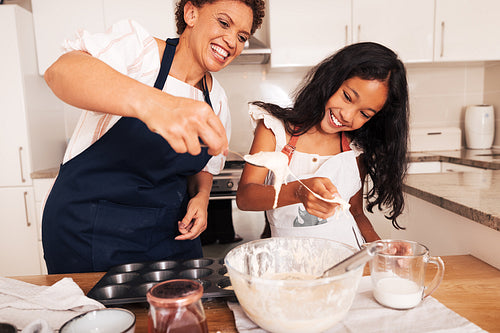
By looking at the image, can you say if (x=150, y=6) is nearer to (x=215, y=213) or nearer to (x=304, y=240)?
(x=215, y=213)

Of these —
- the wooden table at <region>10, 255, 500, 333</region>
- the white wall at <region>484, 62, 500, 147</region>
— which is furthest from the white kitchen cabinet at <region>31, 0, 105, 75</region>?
the white wall at <region>484, 62, 500, 147</region>

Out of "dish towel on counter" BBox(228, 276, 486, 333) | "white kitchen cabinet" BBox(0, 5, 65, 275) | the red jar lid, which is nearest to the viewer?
the red jar lid

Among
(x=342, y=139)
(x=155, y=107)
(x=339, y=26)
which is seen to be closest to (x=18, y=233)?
(x=342, y=139)

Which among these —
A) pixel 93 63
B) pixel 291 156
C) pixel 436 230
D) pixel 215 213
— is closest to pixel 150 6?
pixel 215 213

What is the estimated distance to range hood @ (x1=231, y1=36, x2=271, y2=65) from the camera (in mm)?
2461

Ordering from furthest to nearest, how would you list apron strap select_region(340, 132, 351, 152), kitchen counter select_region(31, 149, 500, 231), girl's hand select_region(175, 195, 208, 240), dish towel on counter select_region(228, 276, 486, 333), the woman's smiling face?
apron strap select_region(340, 132, 351, 152), girl's hand select_region(175, 195, 208, 240), the woman's smiling face, kitchen counter select_region(31, 149, 500, 231), dish towel on counter select_region(228, 276, 486, 333)

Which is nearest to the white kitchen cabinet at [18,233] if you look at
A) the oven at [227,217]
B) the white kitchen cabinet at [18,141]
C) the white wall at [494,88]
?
the white kitchen cabinet at [18,141]

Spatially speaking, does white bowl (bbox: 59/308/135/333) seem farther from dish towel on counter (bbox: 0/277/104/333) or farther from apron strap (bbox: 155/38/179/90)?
apron strap (bbox: 155/38/179/90)

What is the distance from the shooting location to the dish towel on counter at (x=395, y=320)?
58 centimetres

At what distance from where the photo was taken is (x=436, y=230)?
1.18 meters

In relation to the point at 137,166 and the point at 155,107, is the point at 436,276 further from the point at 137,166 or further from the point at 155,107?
the point at 137,166

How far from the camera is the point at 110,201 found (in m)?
1.08

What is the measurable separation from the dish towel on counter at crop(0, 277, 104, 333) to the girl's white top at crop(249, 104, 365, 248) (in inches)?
30.0

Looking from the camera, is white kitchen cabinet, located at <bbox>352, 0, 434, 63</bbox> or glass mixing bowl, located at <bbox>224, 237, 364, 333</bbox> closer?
glass mixing bowl, located at <bbox>224, 237, 364, 333</bbox>
